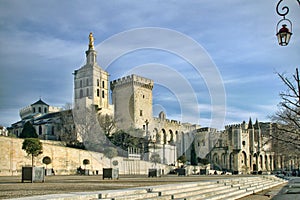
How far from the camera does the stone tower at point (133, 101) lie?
201ft

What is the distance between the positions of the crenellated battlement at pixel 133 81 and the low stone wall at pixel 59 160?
23.8 metres

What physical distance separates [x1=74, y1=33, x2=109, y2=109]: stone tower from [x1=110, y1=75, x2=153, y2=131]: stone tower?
205cm

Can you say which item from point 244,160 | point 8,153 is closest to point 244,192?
point 8,153

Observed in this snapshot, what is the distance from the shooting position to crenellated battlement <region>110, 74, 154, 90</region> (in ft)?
210

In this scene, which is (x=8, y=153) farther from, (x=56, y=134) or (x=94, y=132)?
(x=56, y=134)

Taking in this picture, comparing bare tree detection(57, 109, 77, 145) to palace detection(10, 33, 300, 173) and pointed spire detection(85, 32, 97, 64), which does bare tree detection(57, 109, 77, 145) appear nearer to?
palace detection(10, 33, 300, 173)

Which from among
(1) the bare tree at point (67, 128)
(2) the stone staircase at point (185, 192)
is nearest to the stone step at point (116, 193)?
(2) the stone staircase at point (185, 192)

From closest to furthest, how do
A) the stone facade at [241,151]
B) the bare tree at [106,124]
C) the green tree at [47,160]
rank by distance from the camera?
the green tree at [47,160] < the bare tree at [106,124] < the stone facade at [241,151]

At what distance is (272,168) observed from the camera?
2953 inches

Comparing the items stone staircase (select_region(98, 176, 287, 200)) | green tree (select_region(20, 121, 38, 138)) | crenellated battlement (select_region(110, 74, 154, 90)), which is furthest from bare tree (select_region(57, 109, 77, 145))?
stone staircase (select_region(98, 176, 287, 200))

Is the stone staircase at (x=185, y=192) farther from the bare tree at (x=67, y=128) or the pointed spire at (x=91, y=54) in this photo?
the pointed spire at (x=91, y=54)

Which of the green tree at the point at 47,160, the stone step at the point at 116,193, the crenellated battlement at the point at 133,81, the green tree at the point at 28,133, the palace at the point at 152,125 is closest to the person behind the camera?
the stone step at the point at 116,193

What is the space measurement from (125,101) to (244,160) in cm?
2308

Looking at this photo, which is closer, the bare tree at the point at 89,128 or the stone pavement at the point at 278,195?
the stone pavement at the point at 278,195
